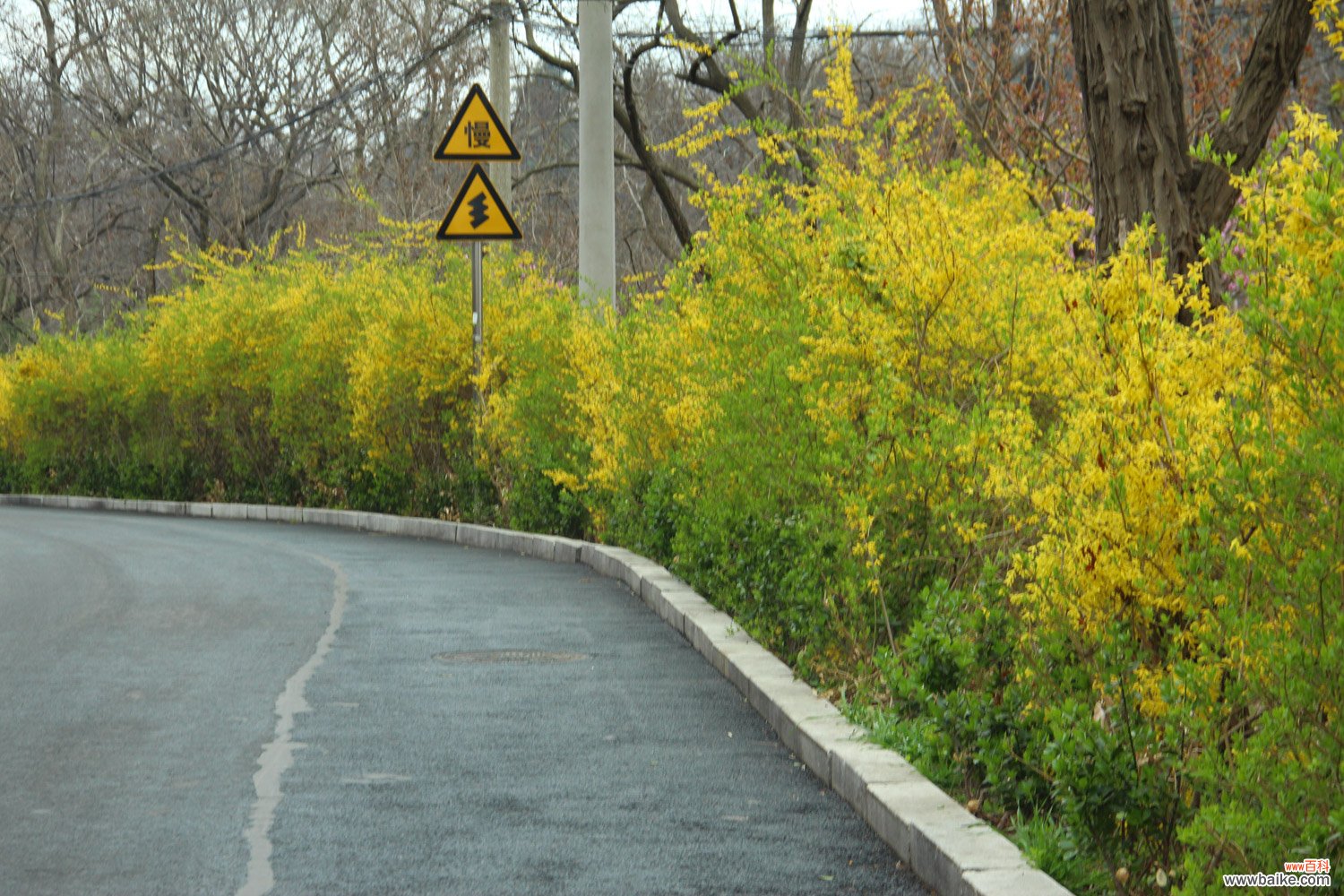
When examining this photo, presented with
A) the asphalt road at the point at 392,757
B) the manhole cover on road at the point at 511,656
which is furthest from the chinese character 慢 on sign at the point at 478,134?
the manhole cover on road at the point at 511,656

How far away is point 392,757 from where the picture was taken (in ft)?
26.7

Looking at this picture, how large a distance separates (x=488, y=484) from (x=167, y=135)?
25.3 metres

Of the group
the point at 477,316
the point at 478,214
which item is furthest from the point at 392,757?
the point at 478,214

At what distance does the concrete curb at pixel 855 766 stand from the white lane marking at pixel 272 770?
2119 millimetres

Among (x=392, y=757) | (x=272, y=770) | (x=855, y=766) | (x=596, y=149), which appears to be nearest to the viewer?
(x=855, y=766)

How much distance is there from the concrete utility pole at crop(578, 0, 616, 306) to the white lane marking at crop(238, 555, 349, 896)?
8.80 meters

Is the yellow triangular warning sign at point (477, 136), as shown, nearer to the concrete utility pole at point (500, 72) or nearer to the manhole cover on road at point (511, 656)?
the concrete utility pole at point (500, 72)

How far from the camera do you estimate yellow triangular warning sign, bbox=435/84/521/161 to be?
67.8ft

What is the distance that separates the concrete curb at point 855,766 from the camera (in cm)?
571

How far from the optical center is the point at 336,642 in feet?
38.5

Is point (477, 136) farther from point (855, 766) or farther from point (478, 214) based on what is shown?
point (855, 766)

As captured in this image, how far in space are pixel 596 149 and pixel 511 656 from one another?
10395 millimetres

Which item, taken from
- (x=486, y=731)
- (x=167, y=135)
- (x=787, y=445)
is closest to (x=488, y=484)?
(x=787, y=445)

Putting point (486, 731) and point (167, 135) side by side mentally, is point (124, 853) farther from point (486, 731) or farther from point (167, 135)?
point (167, 135)
